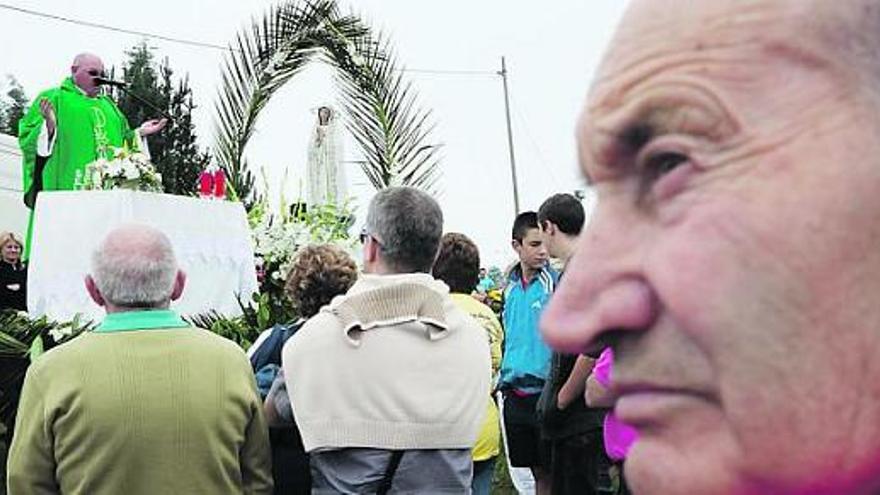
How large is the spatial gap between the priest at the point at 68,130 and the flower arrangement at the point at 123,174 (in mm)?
957

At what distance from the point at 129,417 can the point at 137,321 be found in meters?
0.29

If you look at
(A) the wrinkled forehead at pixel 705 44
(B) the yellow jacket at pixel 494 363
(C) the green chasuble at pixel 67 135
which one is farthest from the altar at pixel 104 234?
(A) the wrinkled forehead at pixel 705 44

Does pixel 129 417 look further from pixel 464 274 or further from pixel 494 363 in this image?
pixel 494 363

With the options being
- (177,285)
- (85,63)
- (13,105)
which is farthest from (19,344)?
(13,105)

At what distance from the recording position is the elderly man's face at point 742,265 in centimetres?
56

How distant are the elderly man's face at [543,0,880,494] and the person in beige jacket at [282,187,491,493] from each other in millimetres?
2398

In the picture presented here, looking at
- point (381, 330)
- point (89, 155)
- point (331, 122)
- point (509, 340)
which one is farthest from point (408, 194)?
point (331, 122)

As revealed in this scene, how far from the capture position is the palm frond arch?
7996mm

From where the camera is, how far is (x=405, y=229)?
3096 mm

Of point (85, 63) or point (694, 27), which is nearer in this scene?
point (694, 27)

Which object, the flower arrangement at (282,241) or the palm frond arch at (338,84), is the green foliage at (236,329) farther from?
the palm frond arch at (338,84)

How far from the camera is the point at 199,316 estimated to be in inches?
206

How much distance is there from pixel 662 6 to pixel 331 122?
767 centimetres

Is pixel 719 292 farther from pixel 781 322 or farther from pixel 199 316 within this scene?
pixel 199 316
